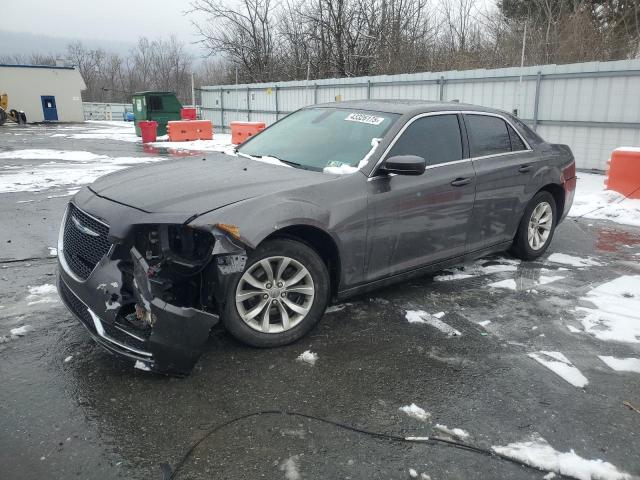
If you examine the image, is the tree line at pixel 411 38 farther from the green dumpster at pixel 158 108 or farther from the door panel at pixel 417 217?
the door panel at pixel 417 217

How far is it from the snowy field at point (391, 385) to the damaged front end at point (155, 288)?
0.29 meters

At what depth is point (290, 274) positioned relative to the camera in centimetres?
346

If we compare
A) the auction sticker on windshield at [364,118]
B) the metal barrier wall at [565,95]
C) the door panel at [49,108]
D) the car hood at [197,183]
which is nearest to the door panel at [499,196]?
the auction sticker on windshield at [364,118]

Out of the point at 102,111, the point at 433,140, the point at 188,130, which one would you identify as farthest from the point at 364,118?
the point at 102,111

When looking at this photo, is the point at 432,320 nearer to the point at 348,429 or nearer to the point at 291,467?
the point at 348,429

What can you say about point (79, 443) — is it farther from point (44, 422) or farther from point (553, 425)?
point (553, 425)

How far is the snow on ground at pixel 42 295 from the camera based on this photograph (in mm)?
4230

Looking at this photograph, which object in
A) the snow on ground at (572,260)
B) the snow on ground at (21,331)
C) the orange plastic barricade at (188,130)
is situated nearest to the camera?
the snow on ground at (21,331)

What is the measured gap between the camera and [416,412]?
9.29 feet

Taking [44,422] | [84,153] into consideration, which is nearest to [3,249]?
[44,422]

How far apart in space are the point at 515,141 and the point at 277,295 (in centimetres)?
318

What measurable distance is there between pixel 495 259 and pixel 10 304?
15.3ft

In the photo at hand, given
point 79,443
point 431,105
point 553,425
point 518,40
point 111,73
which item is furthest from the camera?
point 111,73

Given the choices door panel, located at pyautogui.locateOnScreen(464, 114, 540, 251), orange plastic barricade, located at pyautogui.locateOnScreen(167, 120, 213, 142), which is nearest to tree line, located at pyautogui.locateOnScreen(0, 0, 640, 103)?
orange plastic barricade, located at pyautogui.locateOnScreen(167, 120, 213, 142)
